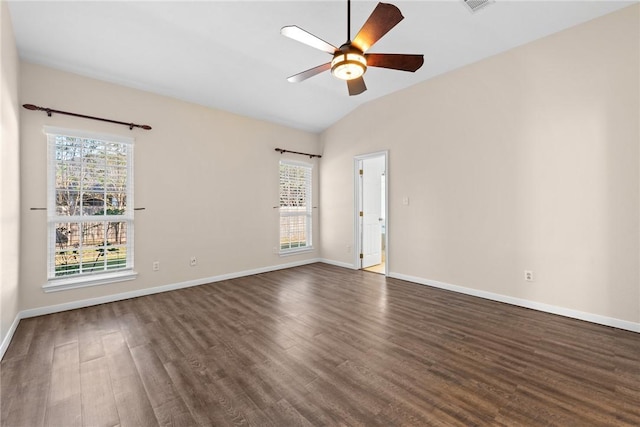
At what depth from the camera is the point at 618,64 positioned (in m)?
2.86

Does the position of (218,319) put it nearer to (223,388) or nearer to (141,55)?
(223,388)

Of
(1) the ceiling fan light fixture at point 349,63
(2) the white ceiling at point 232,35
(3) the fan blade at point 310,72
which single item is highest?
(2) the white ceiling at point 232,35

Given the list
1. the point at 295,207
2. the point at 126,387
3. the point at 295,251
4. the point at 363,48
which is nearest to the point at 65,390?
the point at 126,387

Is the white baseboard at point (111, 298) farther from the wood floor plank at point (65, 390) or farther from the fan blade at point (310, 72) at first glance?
the fan blade at point (310, 72)

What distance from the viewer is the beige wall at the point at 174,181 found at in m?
3.19

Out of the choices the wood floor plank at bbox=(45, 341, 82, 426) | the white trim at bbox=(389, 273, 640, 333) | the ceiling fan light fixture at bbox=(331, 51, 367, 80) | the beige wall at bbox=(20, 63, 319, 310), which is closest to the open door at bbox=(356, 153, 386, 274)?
the white trim at bbox=(389, 273, 640, 333)

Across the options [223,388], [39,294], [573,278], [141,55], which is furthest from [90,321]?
[573,278]

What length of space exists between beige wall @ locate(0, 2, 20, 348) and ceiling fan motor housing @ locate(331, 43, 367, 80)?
111 inches

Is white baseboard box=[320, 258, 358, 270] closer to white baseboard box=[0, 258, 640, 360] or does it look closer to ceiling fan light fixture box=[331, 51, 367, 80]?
white baseboard box=[0, 258, 640, 360]

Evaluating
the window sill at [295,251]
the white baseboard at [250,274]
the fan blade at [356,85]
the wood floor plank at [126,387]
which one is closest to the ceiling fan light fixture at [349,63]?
the fan blade at [356,85]

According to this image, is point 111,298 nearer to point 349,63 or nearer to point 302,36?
point 302,36

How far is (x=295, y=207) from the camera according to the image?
19.3 ft

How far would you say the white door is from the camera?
566 cm

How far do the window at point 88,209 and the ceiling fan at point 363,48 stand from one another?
3004 mm
